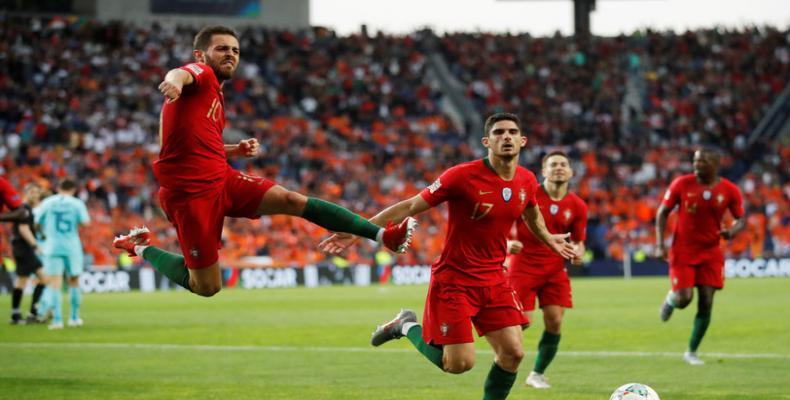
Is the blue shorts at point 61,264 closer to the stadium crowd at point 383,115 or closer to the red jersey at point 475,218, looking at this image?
the red jersey at point 475,218

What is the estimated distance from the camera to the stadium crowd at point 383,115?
114ft

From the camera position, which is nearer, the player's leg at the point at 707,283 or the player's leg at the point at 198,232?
the player's leg at the point at 198,232

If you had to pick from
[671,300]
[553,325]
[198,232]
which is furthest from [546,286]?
[198,232]

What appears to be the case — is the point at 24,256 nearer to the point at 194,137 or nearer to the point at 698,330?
the point at 698,330

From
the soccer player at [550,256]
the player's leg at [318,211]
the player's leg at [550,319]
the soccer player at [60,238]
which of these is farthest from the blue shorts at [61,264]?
the player's leg at [318,211]

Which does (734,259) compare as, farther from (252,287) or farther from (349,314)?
(349,314)

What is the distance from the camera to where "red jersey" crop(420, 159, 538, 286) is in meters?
9.24

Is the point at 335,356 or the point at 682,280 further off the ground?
the point at 682,280

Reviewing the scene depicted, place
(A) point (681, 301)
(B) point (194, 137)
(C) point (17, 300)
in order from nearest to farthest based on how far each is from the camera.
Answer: (B) point (194, 137) → (A) point (681, 301) → (C) point (17, 300)

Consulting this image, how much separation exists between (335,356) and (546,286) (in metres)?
3.63

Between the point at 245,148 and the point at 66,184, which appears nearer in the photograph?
the point at 245,148

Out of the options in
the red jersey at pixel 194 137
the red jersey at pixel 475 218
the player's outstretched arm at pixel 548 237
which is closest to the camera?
the red jersey at pixel 194 137

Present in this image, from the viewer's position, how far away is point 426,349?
31.1ft

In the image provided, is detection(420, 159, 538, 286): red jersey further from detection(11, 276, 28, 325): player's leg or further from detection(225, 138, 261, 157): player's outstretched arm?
detection(11, 276, 28, 325): player's leg
